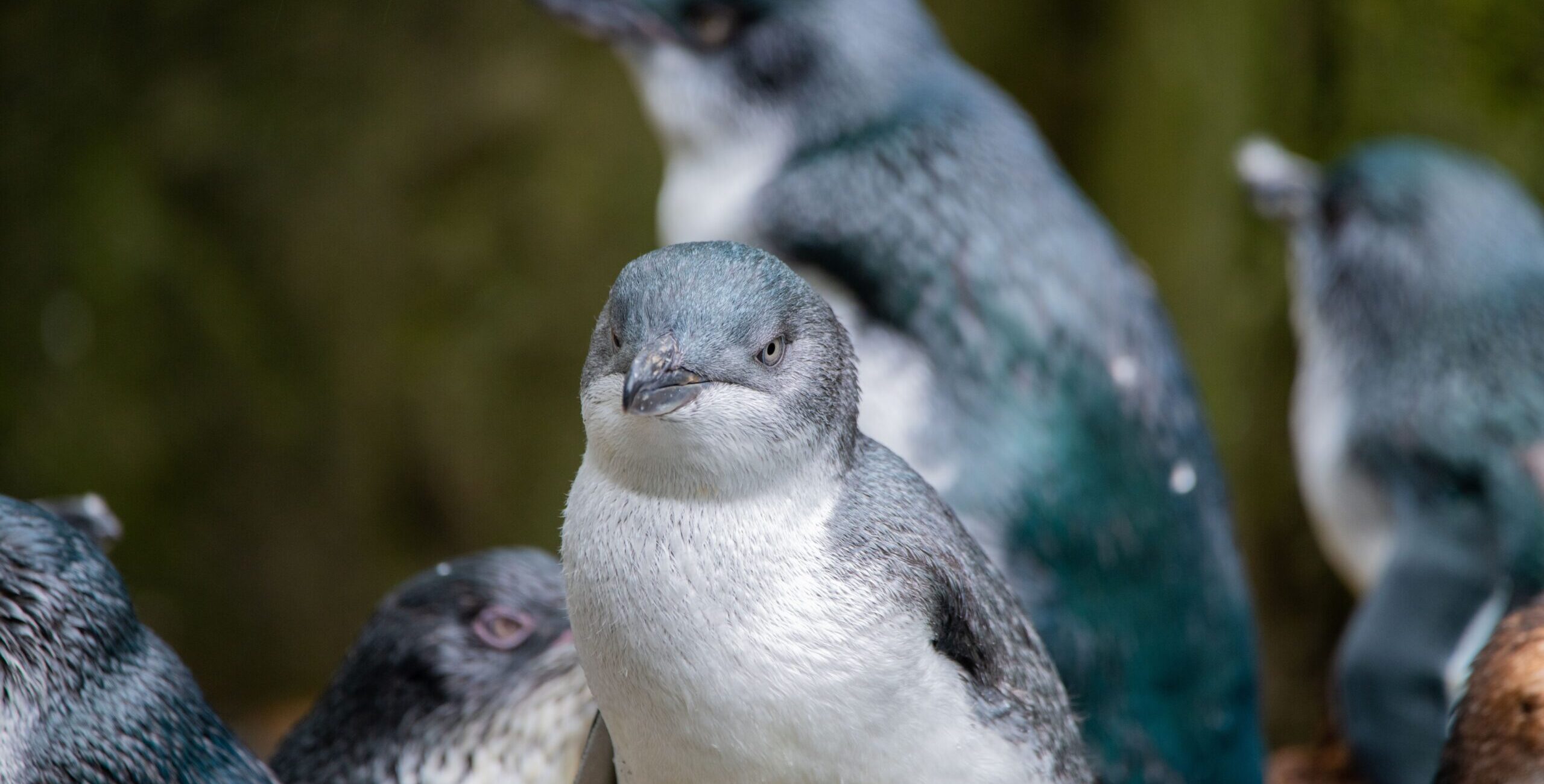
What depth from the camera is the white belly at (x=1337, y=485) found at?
363cm

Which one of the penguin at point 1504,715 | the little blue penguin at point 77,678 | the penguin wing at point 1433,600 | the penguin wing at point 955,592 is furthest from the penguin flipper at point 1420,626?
the little blue penguin at point 77,678

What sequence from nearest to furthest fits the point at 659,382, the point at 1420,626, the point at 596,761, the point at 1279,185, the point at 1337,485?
1. the point at 659,382
2. the point at 596,761
3. the point at 1420,626
4. the point at 1337,485
5. the point at 1279,185

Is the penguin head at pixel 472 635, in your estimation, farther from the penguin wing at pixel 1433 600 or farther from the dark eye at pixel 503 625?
the penguin wing at pixel 1433 600

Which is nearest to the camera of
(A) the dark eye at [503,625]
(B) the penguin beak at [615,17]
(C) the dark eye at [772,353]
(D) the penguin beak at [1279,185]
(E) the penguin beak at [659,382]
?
(E) the penguin beak at [659,382]

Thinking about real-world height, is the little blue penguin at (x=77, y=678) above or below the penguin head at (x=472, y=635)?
above

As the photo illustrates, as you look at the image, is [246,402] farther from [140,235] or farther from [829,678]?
[829,678]

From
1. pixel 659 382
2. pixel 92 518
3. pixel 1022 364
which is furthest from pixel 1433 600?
pixel 92 518

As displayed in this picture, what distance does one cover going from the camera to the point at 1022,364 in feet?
8.34

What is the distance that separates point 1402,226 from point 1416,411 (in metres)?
0.54

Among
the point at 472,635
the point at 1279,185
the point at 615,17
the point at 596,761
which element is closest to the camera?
the point at 596,761

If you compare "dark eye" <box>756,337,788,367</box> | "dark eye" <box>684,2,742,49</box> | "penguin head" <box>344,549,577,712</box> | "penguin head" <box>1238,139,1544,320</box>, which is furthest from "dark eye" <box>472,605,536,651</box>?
"penguin head" <box>1238,139,1544,320</box>

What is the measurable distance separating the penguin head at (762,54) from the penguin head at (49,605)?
1.52m

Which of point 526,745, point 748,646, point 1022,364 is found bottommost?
point 526,745

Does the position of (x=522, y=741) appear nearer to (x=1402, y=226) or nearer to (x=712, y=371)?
(x=712, y=371)
